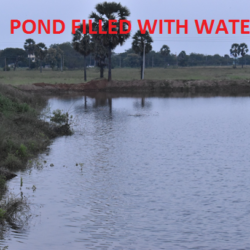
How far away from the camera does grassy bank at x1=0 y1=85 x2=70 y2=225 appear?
1338cm

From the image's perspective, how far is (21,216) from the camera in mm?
11094

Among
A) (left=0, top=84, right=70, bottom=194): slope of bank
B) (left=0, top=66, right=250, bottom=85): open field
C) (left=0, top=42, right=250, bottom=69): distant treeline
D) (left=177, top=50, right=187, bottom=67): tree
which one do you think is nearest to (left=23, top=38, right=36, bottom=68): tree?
(left=0, top=42, right=250, bottom=69): distant treeline

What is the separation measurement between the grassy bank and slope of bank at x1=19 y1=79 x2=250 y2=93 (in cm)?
3361

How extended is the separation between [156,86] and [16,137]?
46.1 metres

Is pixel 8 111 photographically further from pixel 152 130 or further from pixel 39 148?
pixel 152 130

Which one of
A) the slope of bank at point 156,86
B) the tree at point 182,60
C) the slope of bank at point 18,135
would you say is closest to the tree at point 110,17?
the slope of bank at point 156,86

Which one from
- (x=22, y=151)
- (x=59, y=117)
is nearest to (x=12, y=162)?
(x=22, y=151)

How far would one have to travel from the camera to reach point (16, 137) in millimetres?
18766

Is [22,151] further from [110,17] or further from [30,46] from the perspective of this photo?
[30,46]

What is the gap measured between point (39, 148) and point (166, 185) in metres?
7.44

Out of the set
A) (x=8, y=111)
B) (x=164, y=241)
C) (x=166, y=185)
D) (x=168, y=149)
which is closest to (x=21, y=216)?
(x=164, y=241)

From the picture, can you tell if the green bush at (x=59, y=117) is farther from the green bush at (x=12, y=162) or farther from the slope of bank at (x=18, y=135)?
the green bush at (x=12, y=162)

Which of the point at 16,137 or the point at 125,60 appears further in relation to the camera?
the point at 125,60

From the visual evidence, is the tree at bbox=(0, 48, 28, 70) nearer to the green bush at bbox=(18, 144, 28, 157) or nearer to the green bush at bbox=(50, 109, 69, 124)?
the green bush at bbox=(50, 109, 69, 124)
